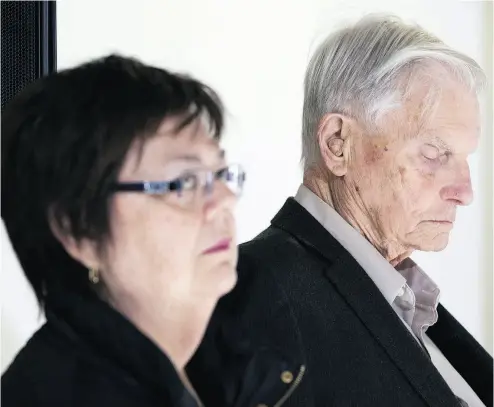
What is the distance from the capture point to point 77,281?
600 mm

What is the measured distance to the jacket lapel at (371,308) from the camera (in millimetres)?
854

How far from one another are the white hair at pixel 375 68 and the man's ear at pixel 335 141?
12 mm

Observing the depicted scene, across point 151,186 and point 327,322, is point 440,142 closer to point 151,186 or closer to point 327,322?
point 327,322

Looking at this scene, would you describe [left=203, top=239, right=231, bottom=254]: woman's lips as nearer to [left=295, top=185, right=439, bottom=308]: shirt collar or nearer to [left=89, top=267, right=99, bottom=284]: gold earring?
[left=89, top=267, right=99, bottom=284]: gold earring

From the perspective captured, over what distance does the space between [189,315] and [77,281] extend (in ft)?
0.33

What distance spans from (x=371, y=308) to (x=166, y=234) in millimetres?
383

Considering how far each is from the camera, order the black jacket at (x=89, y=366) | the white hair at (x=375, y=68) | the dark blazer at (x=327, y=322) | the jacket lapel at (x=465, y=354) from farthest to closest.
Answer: the jacket lapel at (x=465, y=354)
the white hair at (x=375, y=68)
the dark blazer at (x=327, y=322)
the black jacket at (x=89, y=366)

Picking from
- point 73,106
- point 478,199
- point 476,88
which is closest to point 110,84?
point 73,106

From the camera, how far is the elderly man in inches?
33.0

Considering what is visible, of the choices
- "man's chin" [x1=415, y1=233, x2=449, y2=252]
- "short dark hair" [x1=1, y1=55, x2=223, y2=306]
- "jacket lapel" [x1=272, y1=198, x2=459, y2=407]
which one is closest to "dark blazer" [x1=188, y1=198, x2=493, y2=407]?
"jacket lapel" [x1=272, y1=198, x2=459, y2=407]

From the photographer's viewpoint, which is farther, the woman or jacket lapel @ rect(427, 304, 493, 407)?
jacket lapel @ rect(427, 304, 493, 407)

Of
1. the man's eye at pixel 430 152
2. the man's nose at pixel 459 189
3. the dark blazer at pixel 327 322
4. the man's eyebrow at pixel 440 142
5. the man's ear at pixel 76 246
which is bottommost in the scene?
the dark blazer at pixel 327 322

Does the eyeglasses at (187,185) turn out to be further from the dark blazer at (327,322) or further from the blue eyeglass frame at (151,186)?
the dark blazer at (327,322)

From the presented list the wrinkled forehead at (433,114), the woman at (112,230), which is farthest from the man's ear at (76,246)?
the wrinkled forehead at (433,114)
